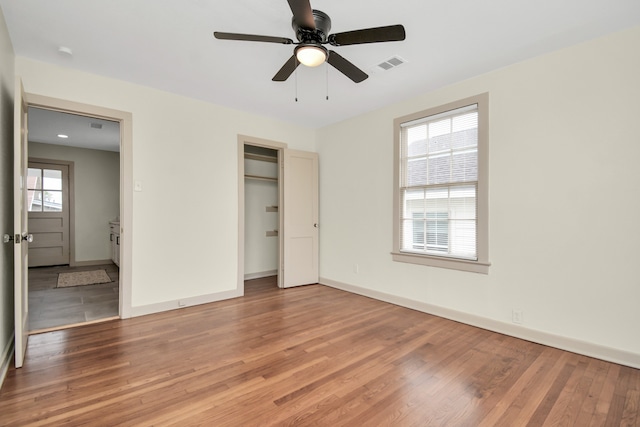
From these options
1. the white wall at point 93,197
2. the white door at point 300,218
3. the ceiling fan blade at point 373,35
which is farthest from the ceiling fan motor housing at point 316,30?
the white wall at point 93,197

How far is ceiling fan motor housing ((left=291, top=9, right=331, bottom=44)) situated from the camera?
201cm

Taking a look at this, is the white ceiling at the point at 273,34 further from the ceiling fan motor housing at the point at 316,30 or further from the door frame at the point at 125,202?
the door frame at the point at 125,202

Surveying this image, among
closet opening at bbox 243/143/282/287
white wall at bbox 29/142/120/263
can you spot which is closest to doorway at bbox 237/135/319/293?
closet opening at bbox 243/143/282/287

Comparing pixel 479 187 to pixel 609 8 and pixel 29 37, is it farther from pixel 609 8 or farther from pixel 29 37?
pixel 29 37

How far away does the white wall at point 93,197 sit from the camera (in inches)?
266

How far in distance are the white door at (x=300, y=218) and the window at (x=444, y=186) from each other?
1.57m

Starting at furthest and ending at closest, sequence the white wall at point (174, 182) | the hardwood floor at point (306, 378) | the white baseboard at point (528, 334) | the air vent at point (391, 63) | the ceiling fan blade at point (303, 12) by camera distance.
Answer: the white wall at point (174, 182) → the air vent at point (391, 63) → the white baseboard at point (528, 334) → the hardwood floor at point (306, 378) → the ceiling fan blade at point (303, 12)

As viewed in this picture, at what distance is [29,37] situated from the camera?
8.36 ft

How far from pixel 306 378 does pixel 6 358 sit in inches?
91.6

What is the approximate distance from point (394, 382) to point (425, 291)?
69.4 inches

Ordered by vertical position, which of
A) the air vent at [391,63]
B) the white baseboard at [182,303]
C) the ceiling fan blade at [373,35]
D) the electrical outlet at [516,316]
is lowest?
the white baseboard at [182,303]

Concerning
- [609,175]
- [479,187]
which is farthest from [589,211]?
[479,187]

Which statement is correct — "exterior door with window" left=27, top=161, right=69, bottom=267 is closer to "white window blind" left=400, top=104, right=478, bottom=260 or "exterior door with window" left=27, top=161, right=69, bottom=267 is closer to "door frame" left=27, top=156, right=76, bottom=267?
"door frame" left=27, top=156, right=76, bottom=267

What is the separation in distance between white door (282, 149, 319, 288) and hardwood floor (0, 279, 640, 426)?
1.61 m
